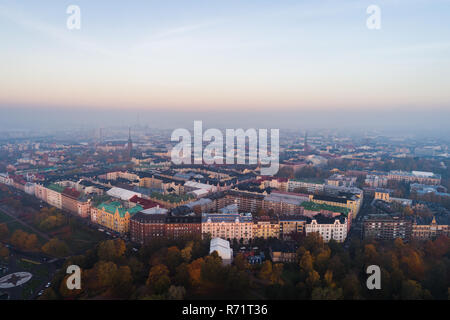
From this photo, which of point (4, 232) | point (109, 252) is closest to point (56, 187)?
point (4, 232)

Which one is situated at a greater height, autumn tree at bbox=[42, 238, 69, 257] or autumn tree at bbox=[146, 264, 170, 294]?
autumn tree at bbox=[146, 264, 170, 294]

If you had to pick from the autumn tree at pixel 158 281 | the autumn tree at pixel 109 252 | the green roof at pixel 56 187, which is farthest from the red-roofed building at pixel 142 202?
the autumn tree at pixel 158 281

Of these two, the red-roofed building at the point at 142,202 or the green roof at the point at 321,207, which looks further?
the red-roofed building at the point at 142,202

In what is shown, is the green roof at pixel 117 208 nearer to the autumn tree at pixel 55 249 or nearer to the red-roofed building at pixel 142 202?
A: the red-roofed building at pixel 142 202

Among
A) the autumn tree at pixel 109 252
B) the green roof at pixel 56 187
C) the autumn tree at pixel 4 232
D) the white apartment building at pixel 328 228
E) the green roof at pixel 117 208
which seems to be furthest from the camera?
the green roof at pixel 56 187

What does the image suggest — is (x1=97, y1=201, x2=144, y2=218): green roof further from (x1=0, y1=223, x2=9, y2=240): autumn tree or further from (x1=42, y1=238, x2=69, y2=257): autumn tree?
(x1=0, y1=223, x2=9, y2=240): autumn tree

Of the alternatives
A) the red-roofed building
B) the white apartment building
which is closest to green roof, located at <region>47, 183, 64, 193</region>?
the red-roofed building

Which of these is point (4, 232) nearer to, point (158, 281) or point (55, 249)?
point (55, 249)
